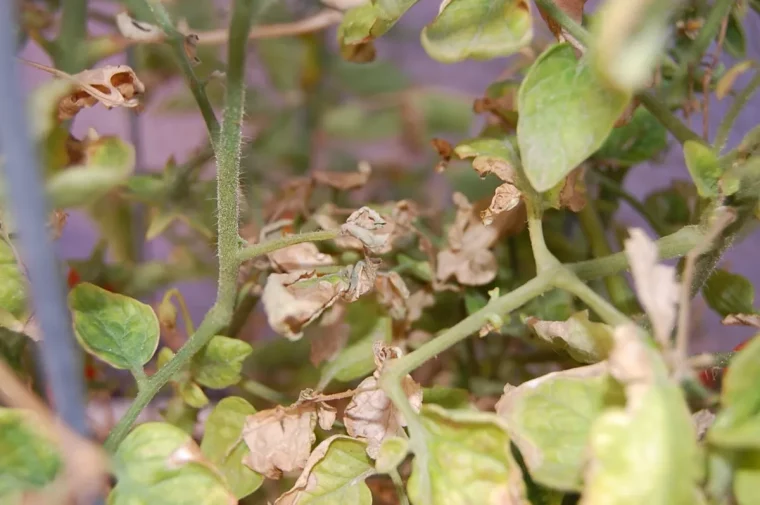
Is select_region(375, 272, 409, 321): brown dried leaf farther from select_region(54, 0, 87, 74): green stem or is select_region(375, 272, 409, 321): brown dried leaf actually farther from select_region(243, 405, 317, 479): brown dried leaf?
select_region(54, 0, 87, 74): green stem

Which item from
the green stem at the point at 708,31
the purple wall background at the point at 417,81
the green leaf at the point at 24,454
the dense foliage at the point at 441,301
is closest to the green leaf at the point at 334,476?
the dense foliage at the point at 441,301

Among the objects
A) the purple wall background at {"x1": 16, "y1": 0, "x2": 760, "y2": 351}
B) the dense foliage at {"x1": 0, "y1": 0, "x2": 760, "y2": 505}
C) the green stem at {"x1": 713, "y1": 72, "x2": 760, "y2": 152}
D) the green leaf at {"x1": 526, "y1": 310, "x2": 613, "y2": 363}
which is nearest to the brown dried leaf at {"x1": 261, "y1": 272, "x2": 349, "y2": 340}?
the dense foliage at {"x1": 0, "y1": 0, "x2": 760, "y2": 505}

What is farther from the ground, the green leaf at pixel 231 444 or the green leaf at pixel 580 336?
the green leaf at pixel 580 336

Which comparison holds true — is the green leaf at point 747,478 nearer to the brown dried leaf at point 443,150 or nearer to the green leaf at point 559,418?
the green leaf at point 559,418

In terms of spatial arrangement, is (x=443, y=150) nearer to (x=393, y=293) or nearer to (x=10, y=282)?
(x=393, y=293)

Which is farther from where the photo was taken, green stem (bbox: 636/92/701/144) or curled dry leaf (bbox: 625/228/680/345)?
green stem (bbox: 636/92/701/144)

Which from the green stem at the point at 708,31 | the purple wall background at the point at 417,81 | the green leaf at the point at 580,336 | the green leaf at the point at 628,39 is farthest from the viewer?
the purple wall background at the point at 417,81

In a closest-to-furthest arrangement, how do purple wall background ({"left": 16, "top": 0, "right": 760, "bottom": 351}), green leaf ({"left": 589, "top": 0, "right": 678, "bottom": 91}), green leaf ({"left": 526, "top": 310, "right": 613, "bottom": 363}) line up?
green leaf ({"left": 589, "top": 0, "right": 678, "bottom": 91}) < green leaf ({"left": 526, "top": 310, "right": 613, "bottom": 363}) < purple wall background ({"left": 16, "top": 0, "right": 760, "bottom": 351})
